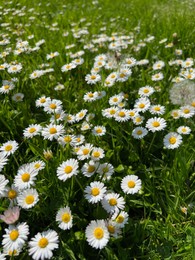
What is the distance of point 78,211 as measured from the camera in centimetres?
171

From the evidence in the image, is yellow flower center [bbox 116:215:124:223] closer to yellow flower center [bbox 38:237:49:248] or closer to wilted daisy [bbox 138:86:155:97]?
yellow flower center [bbox 38:237:49:248]

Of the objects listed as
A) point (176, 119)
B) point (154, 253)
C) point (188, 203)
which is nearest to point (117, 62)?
point (176, 119)

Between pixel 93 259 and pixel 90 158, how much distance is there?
1.81 ft

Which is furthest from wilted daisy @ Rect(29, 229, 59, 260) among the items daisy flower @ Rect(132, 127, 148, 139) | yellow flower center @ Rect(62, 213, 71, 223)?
daisy flower @ Rect(132, 127, 148, 139)

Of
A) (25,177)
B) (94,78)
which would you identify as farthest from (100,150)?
(94,78)

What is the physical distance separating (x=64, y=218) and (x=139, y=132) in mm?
806

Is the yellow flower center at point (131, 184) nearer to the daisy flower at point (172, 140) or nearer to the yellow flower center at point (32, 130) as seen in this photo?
the daisy flower at point (172, 140)

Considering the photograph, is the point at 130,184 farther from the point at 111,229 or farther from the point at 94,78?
the point at 94,78

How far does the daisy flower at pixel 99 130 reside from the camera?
207 cm

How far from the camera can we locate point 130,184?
1.72m

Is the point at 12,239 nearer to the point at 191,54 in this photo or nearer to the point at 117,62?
the point at 117,62

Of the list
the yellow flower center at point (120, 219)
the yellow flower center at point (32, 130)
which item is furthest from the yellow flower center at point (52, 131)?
the yellow flower center at point (120, 219)

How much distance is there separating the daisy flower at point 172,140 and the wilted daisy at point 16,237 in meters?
0.99

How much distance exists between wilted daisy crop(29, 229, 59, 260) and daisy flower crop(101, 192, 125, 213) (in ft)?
1.00
